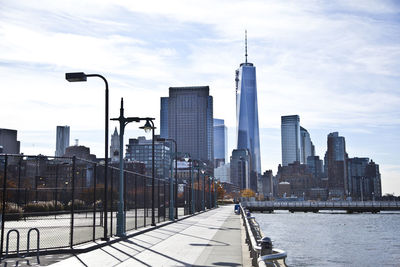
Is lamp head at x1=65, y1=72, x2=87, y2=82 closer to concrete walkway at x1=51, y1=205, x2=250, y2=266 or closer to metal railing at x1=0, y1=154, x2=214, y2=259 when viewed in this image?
metal railing at x1=0, y1=154, x2=214, y2=259

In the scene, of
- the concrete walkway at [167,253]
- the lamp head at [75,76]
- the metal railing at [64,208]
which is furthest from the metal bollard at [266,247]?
the lamp head at [75,76]

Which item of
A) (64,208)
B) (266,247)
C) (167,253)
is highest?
(64,208)

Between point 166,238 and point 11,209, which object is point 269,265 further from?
point 11,209

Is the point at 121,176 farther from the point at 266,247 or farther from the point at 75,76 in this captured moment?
the point at 266,247

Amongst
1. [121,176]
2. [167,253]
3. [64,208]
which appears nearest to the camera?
[167,253]

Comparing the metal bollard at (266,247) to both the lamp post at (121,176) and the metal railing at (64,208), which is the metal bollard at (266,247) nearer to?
the metal railing at (64,208)

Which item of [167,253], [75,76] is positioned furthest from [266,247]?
[75,76]

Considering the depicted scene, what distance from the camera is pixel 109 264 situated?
1445 centimetres

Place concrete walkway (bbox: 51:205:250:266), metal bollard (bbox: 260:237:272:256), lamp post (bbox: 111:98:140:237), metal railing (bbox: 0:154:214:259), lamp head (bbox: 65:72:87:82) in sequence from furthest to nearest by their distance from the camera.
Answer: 1. lamp post (bbox: 111:98:140:237)
2. lamp head (bbox: 65:72:87:82)
3. metal railing (bbox: 0:154:214:259)
4. concrete walkway (bbox: 51:205:250:266)
5. metal bollard (bbox: 260:237:272:256)

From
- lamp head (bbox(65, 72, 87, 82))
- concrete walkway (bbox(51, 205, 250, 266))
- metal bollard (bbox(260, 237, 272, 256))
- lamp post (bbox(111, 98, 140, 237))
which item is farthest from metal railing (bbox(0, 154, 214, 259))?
metal bollard (bbox(260, 237, 272, 256))

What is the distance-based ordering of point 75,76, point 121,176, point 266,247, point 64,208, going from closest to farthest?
point 266,247 → point 75,76 → point 121,176 → point 64,208

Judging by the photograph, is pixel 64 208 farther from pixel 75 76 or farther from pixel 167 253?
pixel 167 253

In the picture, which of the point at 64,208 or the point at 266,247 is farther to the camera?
the point at 64,208

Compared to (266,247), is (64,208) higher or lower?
higher
